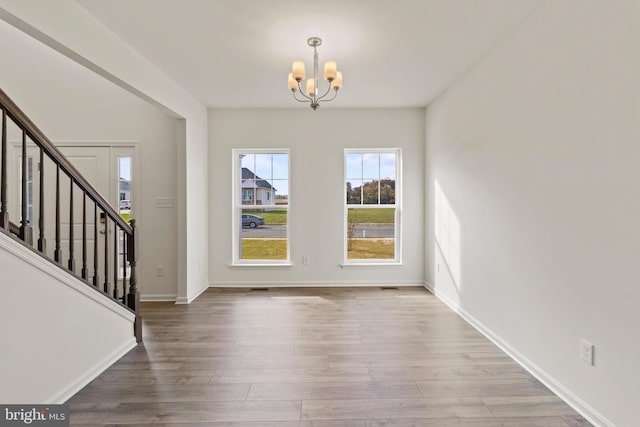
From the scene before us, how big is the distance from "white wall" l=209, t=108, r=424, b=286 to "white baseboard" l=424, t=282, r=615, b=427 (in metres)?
1.75

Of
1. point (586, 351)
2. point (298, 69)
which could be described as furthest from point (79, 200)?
point (586, 351)

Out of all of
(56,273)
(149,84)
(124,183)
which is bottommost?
(56,273)

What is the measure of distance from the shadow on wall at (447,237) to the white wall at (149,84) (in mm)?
3297

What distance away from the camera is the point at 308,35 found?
110 inches

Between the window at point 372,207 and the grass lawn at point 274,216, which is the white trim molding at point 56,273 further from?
the window at point 372,207

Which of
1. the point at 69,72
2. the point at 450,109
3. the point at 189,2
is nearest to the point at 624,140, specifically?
the point at 450,109

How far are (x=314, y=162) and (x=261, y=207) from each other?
107cm

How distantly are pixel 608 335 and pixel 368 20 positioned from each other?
8.65 feet

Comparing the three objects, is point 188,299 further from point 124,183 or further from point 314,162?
point 314,162

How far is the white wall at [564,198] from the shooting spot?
5.60 feet

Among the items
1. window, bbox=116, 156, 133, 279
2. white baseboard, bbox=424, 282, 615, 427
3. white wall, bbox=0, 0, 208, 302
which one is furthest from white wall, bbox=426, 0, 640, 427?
window, bbox=116, 156, 133, 279

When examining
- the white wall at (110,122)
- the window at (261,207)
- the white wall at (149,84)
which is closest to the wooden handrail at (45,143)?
the white wall at (149,84)

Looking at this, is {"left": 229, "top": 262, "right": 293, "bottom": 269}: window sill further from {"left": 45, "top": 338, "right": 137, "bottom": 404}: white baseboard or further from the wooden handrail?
the wooden handrail

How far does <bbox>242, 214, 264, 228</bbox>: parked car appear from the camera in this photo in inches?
198
